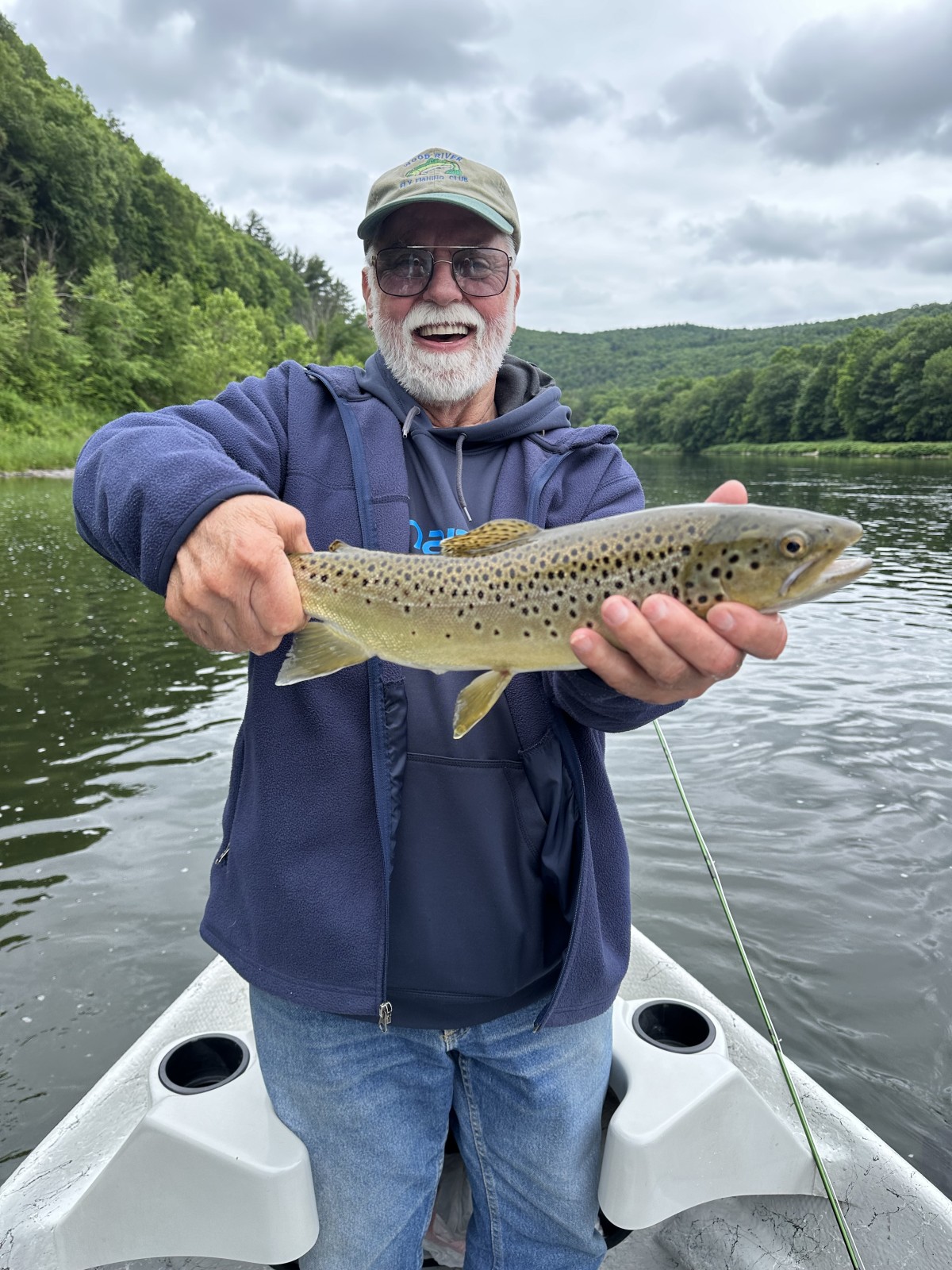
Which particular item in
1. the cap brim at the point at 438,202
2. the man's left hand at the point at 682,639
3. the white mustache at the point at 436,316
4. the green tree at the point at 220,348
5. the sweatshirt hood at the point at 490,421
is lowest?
the man's left hand at the point at 682,639

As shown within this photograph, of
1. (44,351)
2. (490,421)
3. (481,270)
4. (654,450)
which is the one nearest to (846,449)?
(654,450)

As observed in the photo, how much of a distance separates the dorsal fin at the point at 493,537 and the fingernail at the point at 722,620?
0.61 metres

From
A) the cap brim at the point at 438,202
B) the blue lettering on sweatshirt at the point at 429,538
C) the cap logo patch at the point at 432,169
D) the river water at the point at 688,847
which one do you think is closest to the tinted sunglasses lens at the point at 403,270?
the cap brim at the point at 438,202

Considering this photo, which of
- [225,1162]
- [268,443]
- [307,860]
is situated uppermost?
[268,443]

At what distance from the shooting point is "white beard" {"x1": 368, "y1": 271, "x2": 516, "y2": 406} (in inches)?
117

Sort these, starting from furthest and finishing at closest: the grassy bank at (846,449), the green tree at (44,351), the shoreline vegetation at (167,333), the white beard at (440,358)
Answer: the grassy bank at (846,449)
the shoreline vegetation at (167,333)
the green tree at (44,351)
the white beard at (440,358)

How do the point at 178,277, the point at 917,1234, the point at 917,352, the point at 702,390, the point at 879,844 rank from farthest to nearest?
the point at 702,390, the point at 917,352, the point at 178,277, the point at 879,844, the point at 917,1234

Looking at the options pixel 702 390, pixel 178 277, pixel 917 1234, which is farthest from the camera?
pixel 702 390

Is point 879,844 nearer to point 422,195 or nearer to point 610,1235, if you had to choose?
point 610,1235

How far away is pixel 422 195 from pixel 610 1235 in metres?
3.64

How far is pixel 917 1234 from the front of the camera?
2.91 metres

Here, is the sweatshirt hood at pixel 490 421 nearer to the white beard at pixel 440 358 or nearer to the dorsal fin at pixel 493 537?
the white beard at pixel 440 358

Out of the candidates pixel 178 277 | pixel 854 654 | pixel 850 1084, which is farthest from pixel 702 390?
pixel 850 1084

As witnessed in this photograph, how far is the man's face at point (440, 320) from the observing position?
2980 millimetres
